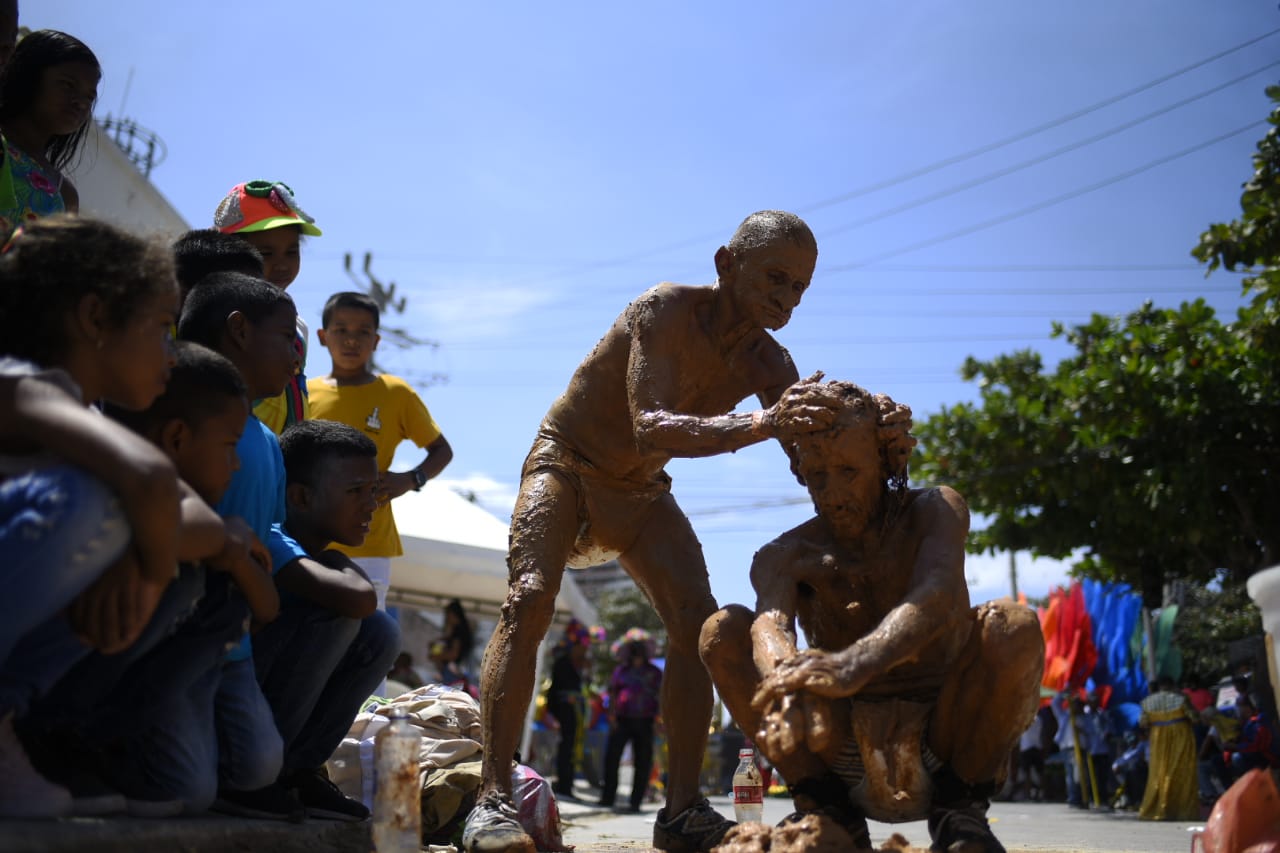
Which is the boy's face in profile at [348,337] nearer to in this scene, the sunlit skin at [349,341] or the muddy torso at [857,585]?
the sunlit skin at [349,341]

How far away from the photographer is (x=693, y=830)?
160 inches

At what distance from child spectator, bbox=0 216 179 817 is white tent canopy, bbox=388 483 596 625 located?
298 inches

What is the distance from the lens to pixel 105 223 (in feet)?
7.88

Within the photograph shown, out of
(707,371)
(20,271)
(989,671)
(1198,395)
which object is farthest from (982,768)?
(1198,395)

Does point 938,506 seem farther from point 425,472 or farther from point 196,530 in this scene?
point 425,472

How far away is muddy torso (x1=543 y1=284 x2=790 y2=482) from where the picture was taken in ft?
14.3

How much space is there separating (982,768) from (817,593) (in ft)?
2.15

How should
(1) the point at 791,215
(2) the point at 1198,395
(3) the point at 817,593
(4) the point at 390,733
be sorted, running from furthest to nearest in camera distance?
(2) the point at 1198,395, (1) the point at 791,215, (3) the point at 817,593, (4) the point at 390,733

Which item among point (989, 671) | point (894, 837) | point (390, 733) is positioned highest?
point (989, 671)

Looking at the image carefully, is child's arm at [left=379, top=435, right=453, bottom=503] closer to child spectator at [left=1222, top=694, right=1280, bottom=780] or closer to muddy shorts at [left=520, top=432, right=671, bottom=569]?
muddy shorts at [left=520, top=432, right=671, bottom=569]

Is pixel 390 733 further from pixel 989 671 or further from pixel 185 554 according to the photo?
pixel 989 671

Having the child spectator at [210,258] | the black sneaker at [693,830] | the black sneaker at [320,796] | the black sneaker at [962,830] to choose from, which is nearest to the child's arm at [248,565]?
the black sneaker at [320,796]

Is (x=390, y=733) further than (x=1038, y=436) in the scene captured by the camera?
No

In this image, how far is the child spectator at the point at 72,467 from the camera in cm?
211
